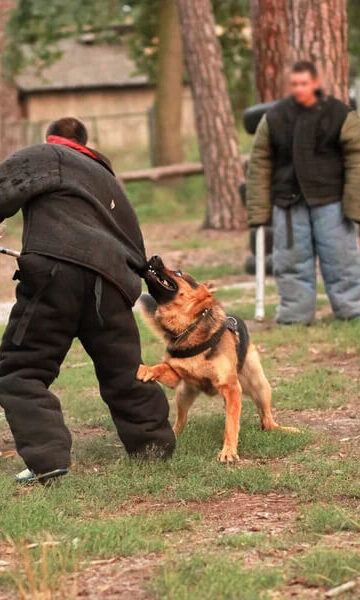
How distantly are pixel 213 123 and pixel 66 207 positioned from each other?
1356 cm

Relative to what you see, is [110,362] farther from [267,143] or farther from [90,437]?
[267,143]

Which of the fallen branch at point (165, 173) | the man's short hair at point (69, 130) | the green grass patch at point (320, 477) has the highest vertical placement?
the man's short hair at point (69, 130)

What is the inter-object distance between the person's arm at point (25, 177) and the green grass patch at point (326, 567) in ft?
7.74

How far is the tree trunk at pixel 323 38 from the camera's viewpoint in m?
11.7

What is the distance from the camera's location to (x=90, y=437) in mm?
7207

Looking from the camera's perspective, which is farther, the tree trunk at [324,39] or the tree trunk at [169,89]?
the tree trunk at [169,89]

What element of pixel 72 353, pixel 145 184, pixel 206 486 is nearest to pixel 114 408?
pixel 206 486

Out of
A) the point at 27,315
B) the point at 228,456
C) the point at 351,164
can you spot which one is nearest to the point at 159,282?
the point at 27,315

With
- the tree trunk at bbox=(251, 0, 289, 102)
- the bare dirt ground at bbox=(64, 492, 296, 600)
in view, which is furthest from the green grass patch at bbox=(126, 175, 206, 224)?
the bare dirt ground at bbox=(64, 492, 296, 600)

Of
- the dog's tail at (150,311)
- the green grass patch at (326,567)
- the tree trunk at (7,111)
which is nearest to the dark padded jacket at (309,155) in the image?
the dog's tail at (150,311)

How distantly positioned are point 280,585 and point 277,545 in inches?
18.7

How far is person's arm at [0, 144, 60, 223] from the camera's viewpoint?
5758 millimetres

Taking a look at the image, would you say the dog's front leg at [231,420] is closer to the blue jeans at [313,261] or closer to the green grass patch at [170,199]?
the blue jeans at [313,261]

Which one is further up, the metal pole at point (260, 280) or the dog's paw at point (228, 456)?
the dog's paw at point (228, 456)
